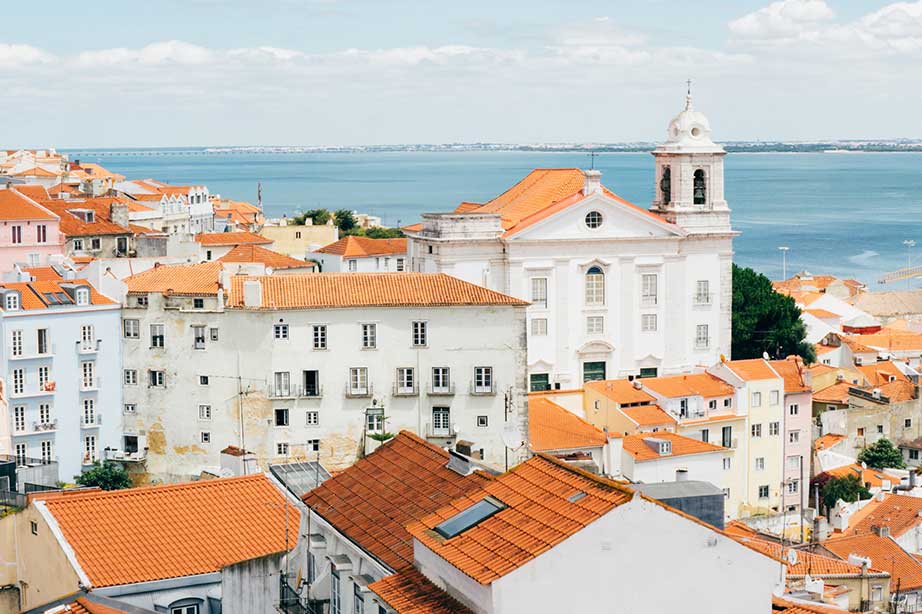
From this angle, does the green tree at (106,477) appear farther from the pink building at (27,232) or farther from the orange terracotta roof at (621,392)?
the pink building at (27,232)

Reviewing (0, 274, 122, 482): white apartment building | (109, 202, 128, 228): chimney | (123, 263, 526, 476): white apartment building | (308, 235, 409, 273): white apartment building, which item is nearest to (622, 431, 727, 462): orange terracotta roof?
(123, 263, 526, 476): white apartment building

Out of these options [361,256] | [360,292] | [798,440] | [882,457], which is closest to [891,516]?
[798,440]

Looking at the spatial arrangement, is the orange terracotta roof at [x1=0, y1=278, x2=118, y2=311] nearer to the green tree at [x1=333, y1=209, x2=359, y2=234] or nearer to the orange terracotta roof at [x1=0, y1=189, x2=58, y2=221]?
the orange terracotta roof at [x1=0, y1=189, x2=58, y2=221]

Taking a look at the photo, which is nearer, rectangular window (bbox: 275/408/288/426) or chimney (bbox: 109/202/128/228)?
rectangular window (bbox: 275/408/288/426)

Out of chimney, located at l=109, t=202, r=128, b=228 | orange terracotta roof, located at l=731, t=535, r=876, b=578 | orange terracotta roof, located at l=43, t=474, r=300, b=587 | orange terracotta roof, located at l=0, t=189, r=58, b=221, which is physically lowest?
orange terracotta roof, located at l=731, t=535, r=876, b=578

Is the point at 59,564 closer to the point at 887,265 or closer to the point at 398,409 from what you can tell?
the point at 398,409

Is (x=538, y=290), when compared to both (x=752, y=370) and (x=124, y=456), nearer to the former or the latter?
(x=752, y=370)

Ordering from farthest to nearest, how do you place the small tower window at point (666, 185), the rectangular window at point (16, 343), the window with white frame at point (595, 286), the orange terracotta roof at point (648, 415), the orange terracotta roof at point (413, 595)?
the small tower window at point (666, 185) → the window with white frame at point (595, 286) → the orange terracotta roof at point (648, 415) → the rectangular window at point (16, 343) → the orange terracotta roof at point (413, 595)

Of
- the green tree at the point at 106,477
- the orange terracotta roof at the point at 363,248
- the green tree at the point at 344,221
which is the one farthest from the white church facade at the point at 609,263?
the green tree at the point at 344,221
